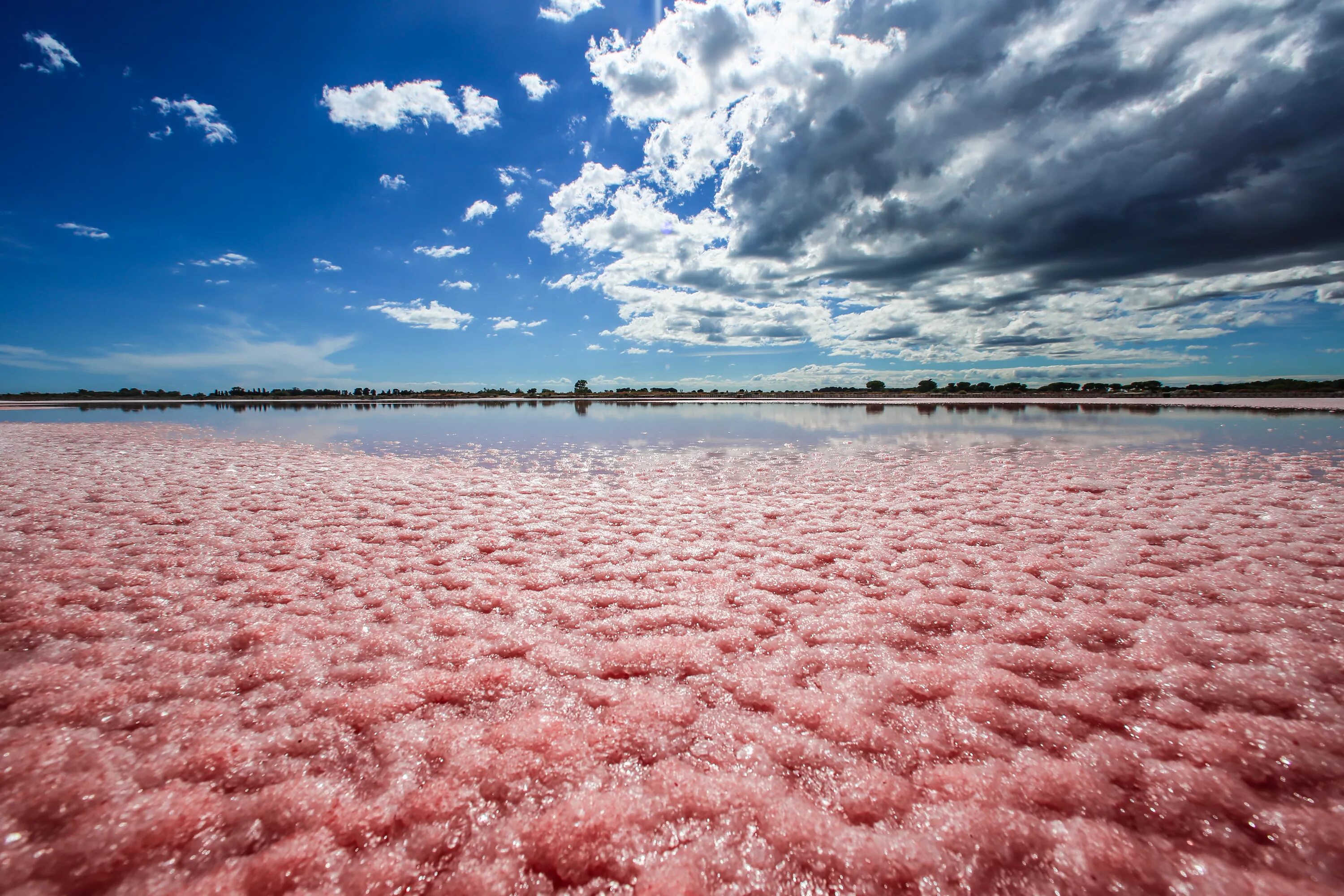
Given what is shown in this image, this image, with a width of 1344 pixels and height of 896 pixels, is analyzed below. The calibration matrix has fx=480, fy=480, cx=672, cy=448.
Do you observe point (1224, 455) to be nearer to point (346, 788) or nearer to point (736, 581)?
point (736, 581)

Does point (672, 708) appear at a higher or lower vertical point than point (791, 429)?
lower

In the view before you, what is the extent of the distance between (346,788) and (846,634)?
3872 mm

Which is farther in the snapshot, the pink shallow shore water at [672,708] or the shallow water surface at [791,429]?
the shallow water surface at [791,429]

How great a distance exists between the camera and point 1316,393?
62.2m

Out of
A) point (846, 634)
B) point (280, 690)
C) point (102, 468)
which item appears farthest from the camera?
point (102, 468)

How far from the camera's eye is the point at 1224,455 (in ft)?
45.9

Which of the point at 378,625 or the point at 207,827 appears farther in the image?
the point at 378,625

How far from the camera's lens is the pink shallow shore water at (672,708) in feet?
7.68

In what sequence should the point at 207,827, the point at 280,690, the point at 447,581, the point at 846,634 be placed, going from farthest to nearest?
the point at 447,581 < the point at 846,634 < the point at 280,690 < the point at 207,827

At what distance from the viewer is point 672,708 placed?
11.3 ft

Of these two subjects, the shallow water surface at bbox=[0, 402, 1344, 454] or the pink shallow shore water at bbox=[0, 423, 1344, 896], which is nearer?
the pink shallow shore water at bbox=[0, 423, 1344, 896]

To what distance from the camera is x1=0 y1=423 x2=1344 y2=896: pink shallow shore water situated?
234 centimetres

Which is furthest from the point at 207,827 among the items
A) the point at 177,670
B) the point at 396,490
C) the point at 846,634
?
the point at 396,490

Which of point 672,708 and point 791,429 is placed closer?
point 672,708
